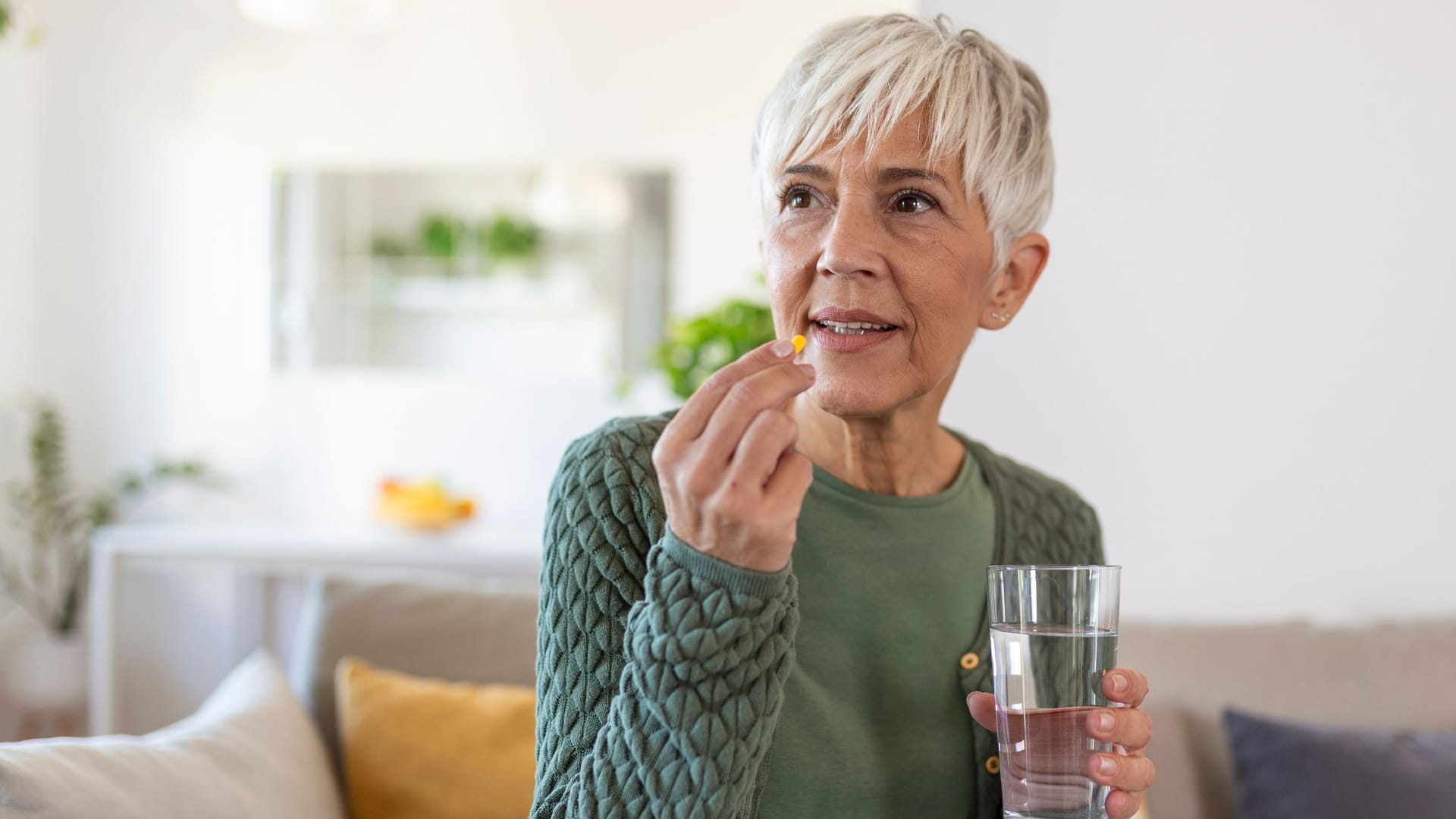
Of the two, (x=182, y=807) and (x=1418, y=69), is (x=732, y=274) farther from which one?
(x=182, y=807)

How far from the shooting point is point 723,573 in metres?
0.85

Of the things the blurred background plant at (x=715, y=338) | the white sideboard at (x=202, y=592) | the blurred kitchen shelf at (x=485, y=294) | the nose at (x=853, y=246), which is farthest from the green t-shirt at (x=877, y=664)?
the blurred kitchen shelf at (x=485, y=294)

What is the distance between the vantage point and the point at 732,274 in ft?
15.1

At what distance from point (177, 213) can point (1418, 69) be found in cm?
448

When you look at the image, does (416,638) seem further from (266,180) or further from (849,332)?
(266,180)

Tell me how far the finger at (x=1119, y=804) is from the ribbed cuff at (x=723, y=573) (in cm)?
32

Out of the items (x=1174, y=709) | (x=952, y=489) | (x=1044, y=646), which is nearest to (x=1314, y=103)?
(x=1174, y=709)

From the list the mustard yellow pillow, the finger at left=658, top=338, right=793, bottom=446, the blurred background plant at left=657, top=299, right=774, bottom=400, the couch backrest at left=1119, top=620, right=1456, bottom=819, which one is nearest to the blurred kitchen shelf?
the blurred background plant at left=657, top=299, right=774, bottom=400

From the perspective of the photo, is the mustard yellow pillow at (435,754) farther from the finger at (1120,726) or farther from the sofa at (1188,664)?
the finger at (1120,726)

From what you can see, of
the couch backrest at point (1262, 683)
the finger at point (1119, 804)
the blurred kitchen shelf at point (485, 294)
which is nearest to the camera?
the finger at point (1119, 804)

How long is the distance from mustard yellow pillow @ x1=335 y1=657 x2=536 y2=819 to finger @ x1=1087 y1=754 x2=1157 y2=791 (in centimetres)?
97

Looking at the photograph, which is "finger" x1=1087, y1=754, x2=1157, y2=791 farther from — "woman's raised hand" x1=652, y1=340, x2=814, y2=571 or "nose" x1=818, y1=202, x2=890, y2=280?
"nose" x1=818, y1=202, x2=890, y2=280

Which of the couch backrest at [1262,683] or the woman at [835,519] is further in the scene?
the couch backrest at [1262,683]

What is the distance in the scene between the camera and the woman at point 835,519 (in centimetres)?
86
